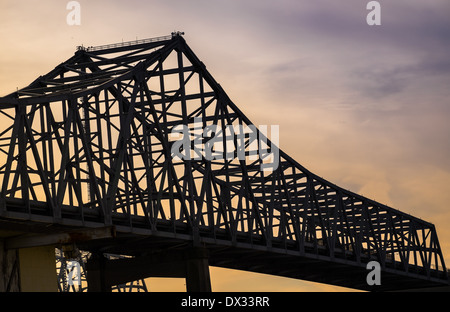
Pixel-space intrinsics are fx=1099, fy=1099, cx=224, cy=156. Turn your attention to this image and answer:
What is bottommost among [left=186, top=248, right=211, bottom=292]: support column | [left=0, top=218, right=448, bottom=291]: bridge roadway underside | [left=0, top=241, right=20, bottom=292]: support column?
[left=0, top=241, right=20, bottom=292]: support column

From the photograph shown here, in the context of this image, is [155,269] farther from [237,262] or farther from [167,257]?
[237,262]

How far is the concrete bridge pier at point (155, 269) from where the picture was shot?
8531 centimetres

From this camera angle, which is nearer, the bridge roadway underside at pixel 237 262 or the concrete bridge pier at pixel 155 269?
the concrete bridge pier at pixel 155 269

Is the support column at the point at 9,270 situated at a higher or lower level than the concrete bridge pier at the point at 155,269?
lower

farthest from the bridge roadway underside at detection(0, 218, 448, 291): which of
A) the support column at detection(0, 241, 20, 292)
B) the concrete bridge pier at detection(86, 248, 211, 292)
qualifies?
the support column at detection(0, 241, 20, 292)

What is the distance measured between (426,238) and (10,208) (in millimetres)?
99298

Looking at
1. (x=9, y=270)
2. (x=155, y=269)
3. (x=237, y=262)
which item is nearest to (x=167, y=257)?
(x=155, y=269)

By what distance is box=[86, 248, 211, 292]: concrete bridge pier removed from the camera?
85312 millimetres

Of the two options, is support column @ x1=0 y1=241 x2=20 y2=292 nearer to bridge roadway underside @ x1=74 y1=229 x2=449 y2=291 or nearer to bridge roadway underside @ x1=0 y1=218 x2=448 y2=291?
bridge roadway underside @ x1=0 y1=218 x2=448 y2=291

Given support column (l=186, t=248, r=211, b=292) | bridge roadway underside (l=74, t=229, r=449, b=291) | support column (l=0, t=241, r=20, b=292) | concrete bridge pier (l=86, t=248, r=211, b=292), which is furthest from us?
bridge roadway underside (l=74, t=229, r=449, b=291)

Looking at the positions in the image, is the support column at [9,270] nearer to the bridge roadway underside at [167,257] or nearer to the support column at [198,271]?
the bridge roadway underside at [167,257]

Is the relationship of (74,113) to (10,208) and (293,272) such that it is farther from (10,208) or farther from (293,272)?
(293,272)

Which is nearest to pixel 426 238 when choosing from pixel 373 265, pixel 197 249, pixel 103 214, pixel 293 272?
pixel 373 265

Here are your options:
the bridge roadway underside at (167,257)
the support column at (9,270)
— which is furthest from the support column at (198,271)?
the support column at (9,270)
